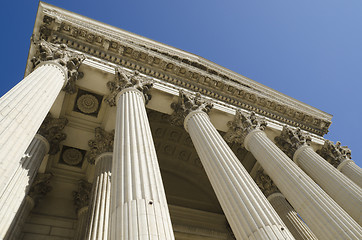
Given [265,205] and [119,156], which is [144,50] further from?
[265,205]

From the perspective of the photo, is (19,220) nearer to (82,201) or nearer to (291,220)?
(82,201)

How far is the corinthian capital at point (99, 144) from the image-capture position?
1368cm

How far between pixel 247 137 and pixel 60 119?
938 centimetres

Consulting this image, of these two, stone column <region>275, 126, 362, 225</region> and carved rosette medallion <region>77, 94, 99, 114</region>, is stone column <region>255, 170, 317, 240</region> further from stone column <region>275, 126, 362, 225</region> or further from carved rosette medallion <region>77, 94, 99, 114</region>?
carved rosette medallion <region>77, 94, 99, 114</region>

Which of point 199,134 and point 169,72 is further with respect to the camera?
point 169,72

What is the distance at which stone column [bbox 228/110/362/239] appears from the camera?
836 cm

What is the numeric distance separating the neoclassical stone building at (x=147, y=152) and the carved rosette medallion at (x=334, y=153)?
82 millimetres

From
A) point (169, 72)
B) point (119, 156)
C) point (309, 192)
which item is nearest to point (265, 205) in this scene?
point (309, 192)

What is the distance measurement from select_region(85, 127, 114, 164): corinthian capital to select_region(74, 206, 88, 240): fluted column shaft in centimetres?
242

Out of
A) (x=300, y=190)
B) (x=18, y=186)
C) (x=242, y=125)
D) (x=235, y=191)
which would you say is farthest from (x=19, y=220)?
(x=242, y=125)

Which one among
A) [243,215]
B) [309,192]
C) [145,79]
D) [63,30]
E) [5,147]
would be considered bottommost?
[243,215]

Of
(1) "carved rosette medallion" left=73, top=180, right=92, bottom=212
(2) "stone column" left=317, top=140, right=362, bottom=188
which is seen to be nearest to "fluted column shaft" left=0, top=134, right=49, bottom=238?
(1) "carved rosette medallion" left=73, top=180, right=92, bottom=212

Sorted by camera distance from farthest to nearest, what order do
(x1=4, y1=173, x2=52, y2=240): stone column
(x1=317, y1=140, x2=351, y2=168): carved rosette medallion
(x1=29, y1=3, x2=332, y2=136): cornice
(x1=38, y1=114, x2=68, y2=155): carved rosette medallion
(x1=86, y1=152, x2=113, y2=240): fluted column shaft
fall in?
(x1=317, y1=140, x2=351, y2=168): carved rosette medallion
(x1=29, y1=3, x2=332, y2=136): cornice
(x1=38, y1=114, x2=68, y2=155): carved rosette medallion
(x1=4, y1=173, x2=52, y2=240): stone column
(x1=86, y1=152, x2=113, y2=240): fluted column shaft

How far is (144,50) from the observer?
14.9 metres
